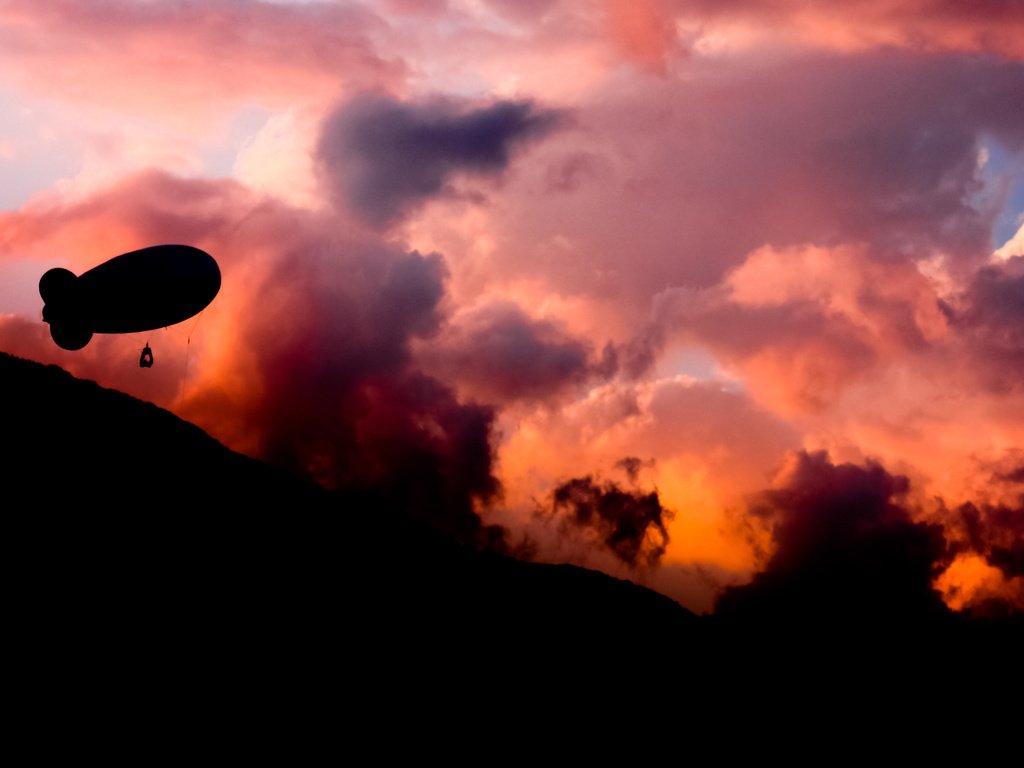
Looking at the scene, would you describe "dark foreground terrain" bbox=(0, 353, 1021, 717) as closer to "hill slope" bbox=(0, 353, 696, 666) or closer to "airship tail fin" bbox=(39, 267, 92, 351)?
"hill slope" bbox=(0, 353, 696, 666)

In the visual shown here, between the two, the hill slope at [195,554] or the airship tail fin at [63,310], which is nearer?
the airship tail fin at [63,310]

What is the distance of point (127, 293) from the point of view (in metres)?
57.2

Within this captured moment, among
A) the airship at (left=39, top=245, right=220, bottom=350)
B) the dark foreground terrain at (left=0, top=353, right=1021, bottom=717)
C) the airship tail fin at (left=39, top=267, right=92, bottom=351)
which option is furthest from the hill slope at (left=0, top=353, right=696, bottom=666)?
the airship at (left=39, top=245, right=220, bottom=350)

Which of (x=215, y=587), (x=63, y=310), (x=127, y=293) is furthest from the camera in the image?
(x=215, y=587)

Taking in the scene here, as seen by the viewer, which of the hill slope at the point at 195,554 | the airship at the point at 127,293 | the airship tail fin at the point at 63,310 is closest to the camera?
the airship at the point at 127,293

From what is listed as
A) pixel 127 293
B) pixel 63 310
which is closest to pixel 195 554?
pixel 63 310

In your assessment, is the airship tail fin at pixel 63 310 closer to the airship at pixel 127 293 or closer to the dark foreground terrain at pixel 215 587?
the airship at pixel 127 293

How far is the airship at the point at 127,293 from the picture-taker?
57406 millimetres

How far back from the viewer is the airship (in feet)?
188

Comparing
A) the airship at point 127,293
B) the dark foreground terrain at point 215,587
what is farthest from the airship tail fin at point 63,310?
the dark foreground terrain at point 215,587

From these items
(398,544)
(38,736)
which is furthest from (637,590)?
(38,736)

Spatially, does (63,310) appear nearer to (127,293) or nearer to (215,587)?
(127,293)

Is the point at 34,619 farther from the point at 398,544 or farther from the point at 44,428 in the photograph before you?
the point at 398,544

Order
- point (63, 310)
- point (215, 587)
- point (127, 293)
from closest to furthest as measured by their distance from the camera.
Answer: point (127, 293) < point (63, 310) < point (215, 587)
